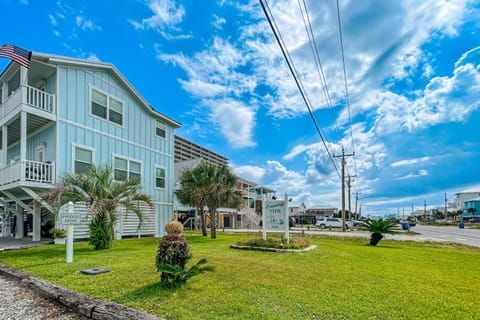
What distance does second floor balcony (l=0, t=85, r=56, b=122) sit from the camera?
1191cm

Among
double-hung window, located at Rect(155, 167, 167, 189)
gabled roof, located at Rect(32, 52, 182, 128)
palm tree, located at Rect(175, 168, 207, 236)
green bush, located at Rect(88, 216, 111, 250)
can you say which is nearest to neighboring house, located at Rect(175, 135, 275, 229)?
double-hung window, located at Rect(155, 167, 167, 189)

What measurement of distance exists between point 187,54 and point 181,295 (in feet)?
43.7

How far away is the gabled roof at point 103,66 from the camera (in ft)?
41.3

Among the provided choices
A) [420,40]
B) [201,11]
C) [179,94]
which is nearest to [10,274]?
[201,11]

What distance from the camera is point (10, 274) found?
651cm

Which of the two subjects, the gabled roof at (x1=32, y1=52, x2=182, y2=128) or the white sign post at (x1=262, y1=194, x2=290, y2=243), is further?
the gabled roof at (x1=32, y1=52, x2=182, y2=128)

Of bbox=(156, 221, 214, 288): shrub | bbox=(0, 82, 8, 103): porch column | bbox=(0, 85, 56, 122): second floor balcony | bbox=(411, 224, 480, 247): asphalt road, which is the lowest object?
bbox=(411, 224, 480, 247): asphalt road

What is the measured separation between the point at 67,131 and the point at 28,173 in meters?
2.55

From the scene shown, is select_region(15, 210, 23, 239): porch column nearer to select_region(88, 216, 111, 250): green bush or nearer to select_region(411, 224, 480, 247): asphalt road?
select_region(88, 216, 111, 250): green bush

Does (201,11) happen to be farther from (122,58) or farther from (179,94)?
(179,94)

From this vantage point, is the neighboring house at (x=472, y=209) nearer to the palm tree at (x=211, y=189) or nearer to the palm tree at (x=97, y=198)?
the palm tree at (x=211, y=189)

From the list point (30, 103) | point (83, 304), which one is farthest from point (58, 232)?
point (83, 304)

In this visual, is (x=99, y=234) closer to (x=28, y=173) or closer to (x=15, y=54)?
(x=28, y=173)

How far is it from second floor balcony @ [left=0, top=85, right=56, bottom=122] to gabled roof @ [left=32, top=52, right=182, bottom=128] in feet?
4.81
